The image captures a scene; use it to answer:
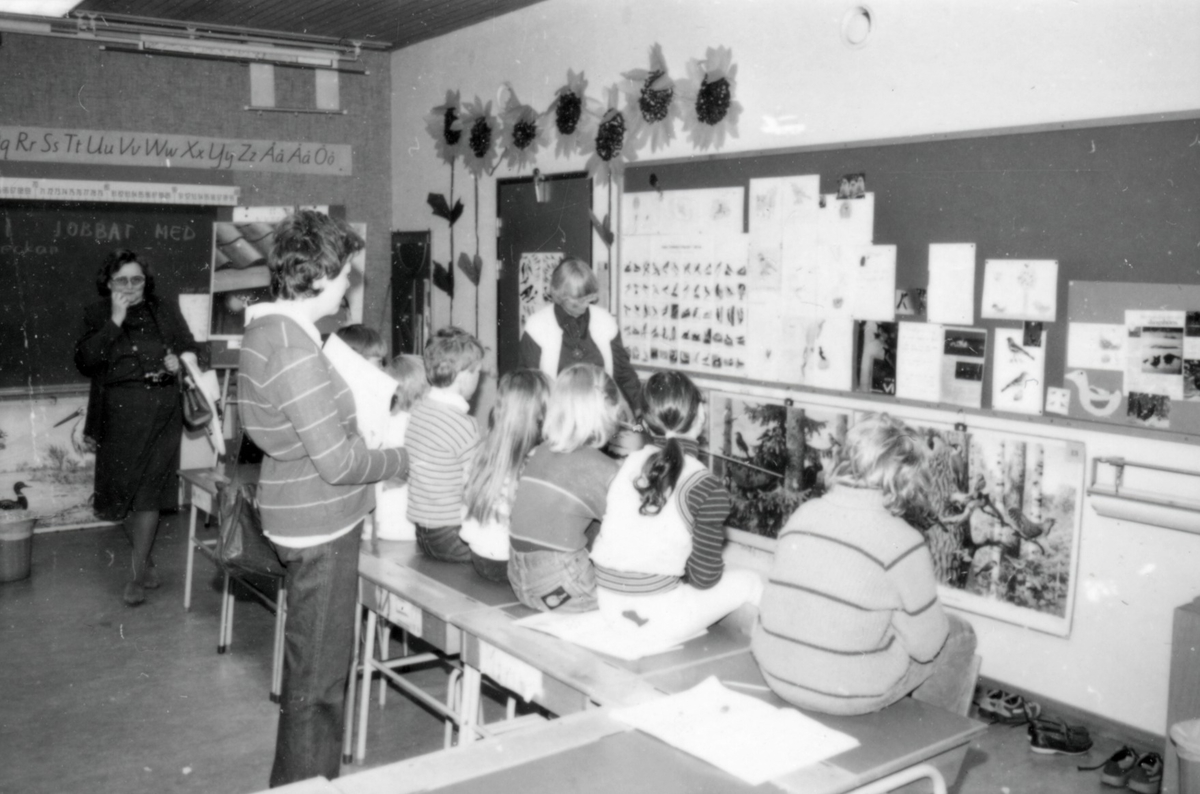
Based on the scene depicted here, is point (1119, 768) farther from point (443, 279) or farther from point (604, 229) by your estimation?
point (443, 279)

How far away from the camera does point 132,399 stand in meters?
4.87

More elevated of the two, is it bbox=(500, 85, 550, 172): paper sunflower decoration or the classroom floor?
bbox=(500, 85, 550, 172): paper sunflower decoration

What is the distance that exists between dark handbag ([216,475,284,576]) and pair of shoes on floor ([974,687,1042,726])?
2362 mm

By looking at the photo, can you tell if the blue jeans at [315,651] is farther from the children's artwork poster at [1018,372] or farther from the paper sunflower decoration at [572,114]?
the paper sunflower decoration at [572,114]

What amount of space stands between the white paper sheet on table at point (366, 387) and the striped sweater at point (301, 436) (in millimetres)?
116

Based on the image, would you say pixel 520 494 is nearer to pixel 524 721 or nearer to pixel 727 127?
pixel 524 721

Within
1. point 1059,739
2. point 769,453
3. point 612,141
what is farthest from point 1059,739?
point 612,141

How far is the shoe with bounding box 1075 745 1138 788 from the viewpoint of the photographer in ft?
10.3

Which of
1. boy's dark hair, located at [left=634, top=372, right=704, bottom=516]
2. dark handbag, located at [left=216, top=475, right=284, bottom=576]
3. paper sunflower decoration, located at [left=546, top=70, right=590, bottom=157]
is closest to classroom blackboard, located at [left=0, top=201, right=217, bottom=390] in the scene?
paper sunflower decoration, located at [left=546, top=70, right=590, bottom=157]

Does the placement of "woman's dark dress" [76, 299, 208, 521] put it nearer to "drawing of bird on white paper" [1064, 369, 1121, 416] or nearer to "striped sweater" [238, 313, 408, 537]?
"striped sweater" [238, 313, 408, 537]

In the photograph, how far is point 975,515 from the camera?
368 centimetres

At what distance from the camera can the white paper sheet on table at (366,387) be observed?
2.59m

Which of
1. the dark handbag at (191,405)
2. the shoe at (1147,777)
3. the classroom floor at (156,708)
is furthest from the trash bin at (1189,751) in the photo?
the dark handbag at (191,405)

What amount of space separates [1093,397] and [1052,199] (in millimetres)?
645
